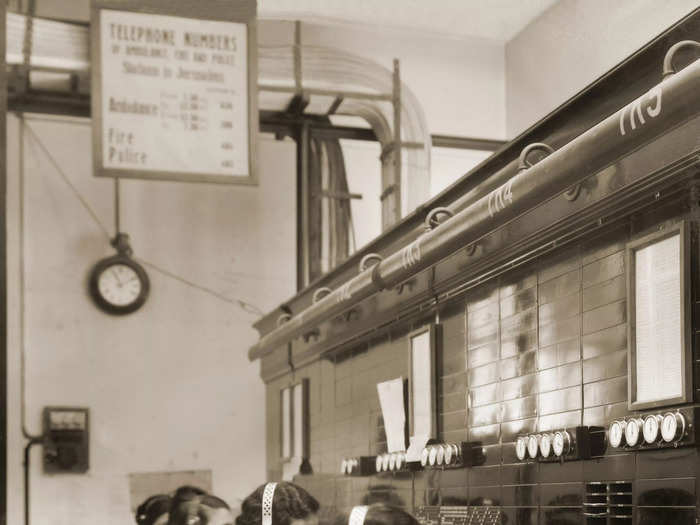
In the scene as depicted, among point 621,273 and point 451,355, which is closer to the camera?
point 621,273

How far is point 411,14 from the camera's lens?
8.66m

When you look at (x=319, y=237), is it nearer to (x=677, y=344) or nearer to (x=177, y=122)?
(x=177, y=122)

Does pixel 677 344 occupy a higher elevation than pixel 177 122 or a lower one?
lower

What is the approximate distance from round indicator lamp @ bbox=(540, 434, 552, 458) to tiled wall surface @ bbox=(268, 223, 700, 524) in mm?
61

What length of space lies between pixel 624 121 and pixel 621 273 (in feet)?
2.33

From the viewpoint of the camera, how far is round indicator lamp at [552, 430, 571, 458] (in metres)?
3.29

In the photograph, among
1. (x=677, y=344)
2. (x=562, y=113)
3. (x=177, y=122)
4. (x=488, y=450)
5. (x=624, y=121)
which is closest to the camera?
(x=624, y=121)

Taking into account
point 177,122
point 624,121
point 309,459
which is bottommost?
point 309,459

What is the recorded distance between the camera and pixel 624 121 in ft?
8.34

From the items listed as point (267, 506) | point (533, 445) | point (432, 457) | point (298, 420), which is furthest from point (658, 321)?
point (298, 420)

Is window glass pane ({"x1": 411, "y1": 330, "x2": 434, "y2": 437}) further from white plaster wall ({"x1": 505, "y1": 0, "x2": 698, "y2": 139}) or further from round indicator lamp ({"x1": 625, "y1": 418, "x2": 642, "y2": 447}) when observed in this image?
round indicator lamp ({"x1": 625, "y1": 418, "x2": 642, "y2": 447})

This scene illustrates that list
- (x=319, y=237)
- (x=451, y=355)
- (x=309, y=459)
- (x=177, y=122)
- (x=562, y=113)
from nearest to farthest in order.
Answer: (x=562, y=113), (x=451, y=355), (x=177, y=122), (x=309, y=459), (x=319, y=237)

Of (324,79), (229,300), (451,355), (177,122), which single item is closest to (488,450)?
(451,355)

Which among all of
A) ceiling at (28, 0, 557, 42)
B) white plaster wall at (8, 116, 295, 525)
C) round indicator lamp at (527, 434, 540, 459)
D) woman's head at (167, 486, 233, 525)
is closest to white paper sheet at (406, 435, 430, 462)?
woman's head at (167, 486, 233, 525)
